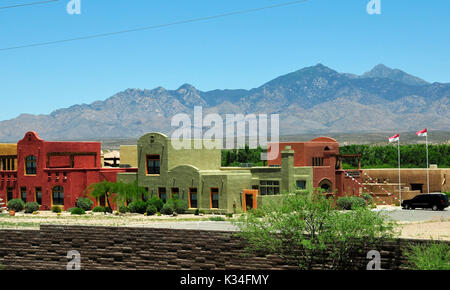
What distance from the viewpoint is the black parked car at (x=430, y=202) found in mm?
49169

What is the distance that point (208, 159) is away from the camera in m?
54.4

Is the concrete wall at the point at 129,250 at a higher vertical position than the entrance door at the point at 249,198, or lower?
lower

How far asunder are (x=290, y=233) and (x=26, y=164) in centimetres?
3560

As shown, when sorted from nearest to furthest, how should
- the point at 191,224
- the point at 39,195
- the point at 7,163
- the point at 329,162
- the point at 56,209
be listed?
the point at 191,224
the point at 56,209
the point at 329,162
the point at 39,195
the point at 7,163

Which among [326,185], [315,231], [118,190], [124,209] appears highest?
[326,185]

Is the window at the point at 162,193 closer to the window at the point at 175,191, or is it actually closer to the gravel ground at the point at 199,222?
the window at the point at 175,191

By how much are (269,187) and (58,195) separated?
18622mm

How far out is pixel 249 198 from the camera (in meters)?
49.4

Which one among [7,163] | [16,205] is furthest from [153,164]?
[7,163]

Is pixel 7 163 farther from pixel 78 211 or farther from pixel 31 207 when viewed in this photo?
pixel 78 211

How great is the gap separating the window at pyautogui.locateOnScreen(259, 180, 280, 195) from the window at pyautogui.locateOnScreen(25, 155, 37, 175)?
2060 centimetres

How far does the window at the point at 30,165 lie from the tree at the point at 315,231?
32766 mm

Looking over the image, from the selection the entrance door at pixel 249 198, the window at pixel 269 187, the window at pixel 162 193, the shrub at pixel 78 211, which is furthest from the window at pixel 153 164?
the window at pixel 269 187

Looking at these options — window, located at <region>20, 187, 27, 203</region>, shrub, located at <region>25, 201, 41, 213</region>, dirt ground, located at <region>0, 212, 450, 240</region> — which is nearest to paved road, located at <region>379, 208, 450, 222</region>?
dirt ground, located at <region>0, 212, 450, 240</region>
